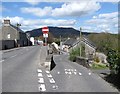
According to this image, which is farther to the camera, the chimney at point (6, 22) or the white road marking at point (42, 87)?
the chimney at point (6, 22)

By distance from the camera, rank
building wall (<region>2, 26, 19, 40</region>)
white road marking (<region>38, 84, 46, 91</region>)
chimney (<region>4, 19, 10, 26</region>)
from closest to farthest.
→ 1. white road marking (<region>38, 84, 46, 91</region>)
2. building wall (<region>2, 26, 19, 40</region>)
3. chimney (<region>4, 19, 10, 26</region>)

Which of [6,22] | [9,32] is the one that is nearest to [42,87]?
[9,32]

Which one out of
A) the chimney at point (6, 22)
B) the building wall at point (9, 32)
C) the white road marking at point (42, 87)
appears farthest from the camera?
the chimney at point (6, 22)

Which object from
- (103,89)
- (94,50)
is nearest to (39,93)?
(103,89)

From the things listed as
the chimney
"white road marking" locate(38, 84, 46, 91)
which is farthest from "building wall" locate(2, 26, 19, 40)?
"white road marking" locate(38, 84, 46, 91)

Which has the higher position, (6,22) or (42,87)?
(6,22)

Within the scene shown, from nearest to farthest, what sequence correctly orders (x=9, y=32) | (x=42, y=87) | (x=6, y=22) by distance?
(x=42, y=87) → (x=6, y=22) → (x=9, y=32)

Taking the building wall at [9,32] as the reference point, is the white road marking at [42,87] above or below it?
below

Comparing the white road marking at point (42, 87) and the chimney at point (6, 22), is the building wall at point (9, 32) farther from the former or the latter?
the white road marking at point (42, 87)

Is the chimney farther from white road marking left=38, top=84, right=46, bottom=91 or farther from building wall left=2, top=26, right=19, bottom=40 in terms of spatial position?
white road marking left=38, top=84, right=46, bottom=91

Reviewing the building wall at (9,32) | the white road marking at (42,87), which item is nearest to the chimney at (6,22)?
the building wall at (9,32)

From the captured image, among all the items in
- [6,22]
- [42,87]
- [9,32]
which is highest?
[6,22]

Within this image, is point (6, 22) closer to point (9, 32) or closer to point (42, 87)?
point (9, 32)

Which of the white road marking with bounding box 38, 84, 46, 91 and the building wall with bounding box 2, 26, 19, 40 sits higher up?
the building wall with bounding box 2, 26, 19, 40
